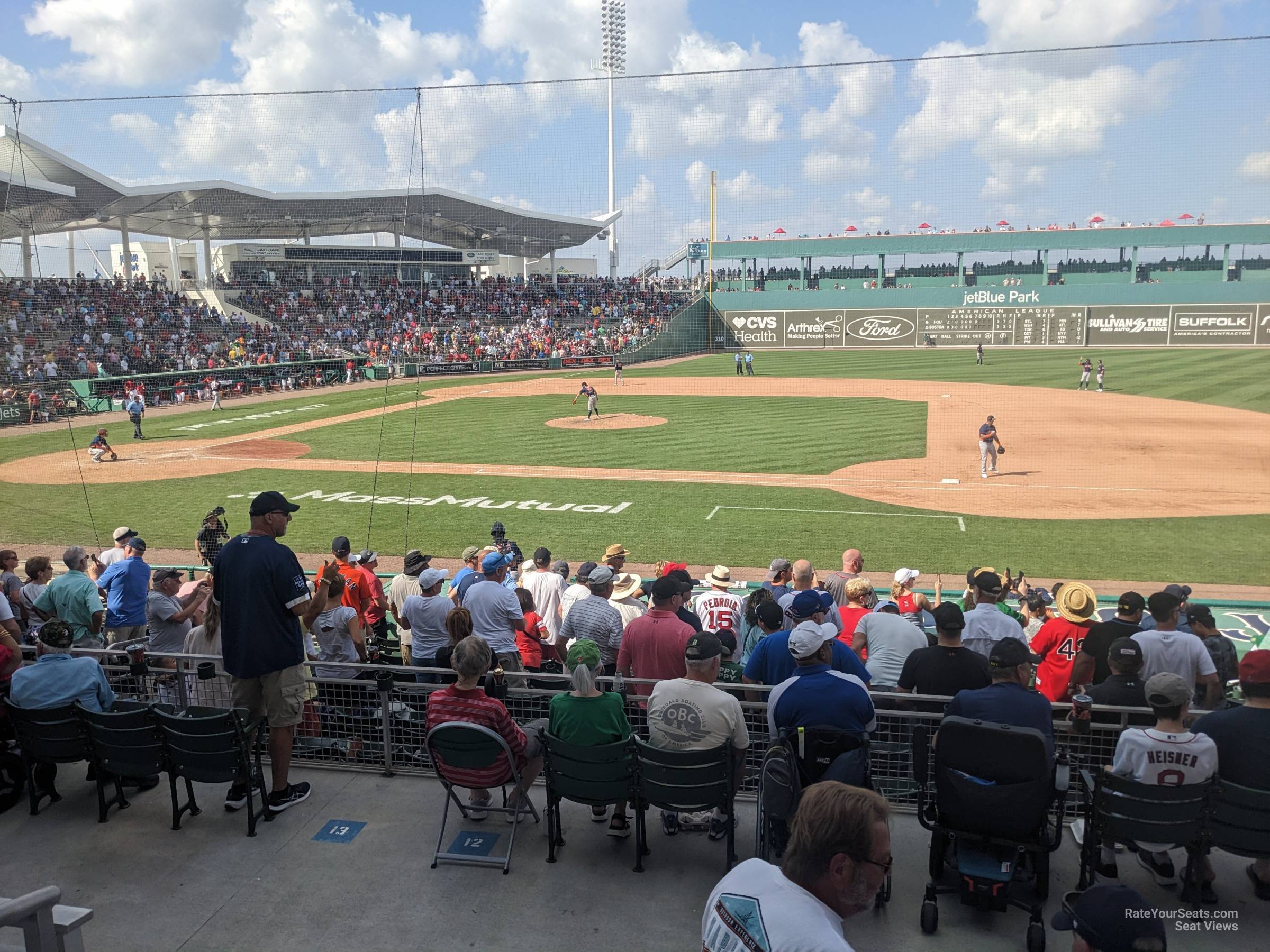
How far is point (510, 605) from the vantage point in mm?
6840

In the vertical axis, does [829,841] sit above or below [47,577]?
above

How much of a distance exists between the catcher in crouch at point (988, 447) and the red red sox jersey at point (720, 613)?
531 inches

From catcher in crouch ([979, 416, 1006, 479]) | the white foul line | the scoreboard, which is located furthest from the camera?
the scoreboard

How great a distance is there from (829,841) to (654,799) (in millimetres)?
2517

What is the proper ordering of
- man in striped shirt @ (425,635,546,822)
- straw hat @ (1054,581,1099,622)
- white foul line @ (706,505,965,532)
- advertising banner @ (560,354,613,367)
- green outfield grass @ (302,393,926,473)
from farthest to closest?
advertising banner @ (560,354,613,367)
green outfield grass @ (302,393,926,473)
white foul line @ (706,505,965,532)
straw hat @ (1054,581,1099,622)
man in striped shirt @ (425,635,546,822)

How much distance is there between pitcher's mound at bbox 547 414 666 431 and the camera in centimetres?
2734

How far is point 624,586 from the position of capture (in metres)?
8.32

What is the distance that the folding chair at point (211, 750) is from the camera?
4.89 metres

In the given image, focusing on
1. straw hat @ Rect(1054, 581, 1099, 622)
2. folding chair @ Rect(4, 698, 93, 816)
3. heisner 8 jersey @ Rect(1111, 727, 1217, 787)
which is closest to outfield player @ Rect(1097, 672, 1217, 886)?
heisner 8 jersey @ Rect(1111, 727, 1217, 787)

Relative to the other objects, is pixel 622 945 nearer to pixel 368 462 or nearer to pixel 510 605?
pixel 510 605

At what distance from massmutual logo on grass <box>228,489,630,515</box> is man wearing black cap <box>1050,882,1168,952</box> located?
14.8m

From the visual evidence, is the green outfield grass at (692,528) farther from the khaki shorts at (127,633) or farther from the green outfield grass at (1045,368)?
the green outfield grass at (1045,368)

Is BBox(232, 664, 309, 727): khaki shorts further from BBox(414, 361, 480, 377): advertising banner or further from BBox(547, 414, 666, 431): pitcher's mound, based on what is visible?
BBox(414, 361, 480, 377): advertising banner

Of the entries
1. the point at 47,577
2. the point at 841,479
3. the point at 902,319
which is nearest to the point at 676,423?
the point at 841,479
